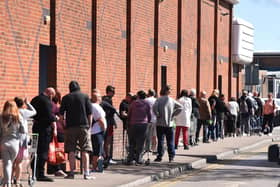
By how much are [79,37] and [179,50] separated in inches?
429

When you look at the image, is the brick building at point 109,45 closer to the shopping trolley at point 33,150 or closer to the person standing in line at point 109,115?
the person standing in line at point 109,115

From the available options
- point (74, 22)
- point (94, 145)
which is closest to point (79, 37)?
point (74, 22)

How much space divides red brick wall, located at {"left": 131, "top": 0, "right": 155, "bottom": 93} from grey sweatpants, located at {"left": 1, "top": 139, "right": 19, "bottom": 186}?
11.2m

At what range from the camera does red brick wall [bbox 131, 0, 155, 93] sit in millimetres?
25844

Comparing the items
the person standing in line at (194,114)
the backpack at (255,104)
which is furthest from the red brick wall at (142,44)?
the backpack at (255,104)

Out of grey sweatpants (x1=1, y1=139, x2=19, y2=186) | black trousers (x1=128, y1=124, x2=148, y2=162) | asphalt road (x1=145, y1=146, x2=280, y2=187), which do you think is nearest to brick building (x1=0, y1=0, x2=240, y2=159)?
black trousers (x1=128, y1=124, x2=148, y2=162)

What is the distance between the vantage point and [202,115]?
2981cm

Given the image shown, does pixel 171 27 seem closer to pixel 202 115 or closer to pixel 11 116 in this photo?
pixel 202 115

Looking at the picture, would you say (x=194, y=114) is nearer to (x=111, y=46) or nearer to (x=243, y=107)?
(x=111, y=46)

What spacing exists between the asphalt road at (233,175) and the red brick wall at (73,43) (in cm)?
Answer: 376

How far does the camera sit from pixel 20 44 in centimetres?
1781

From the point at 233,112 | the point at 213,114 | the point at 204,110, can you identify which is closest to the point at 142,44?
the point at 204,110

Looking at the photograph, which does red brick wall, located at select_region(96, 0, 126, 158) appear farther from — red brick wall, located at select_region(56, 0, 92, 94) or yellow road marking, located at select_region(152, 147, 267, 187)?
yellow road marking, located at select_region(152, 147, 267, 187)

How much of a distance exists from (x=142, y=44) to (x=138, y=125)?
6.73m
